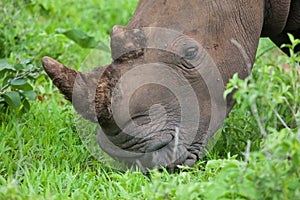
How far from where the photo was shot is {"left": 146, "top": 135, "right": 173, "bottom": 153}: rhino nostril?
12.9ft

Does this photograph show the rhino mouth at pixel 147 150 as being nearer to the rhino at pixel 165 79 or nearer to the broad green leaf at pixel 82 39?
the rhino at pixel 165 79

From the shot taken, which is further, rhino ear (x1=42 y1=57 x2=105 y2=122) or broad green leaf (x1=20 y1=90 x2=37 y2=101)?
broad green leaf (x1=20 y1=90 x2=37 y2=101)

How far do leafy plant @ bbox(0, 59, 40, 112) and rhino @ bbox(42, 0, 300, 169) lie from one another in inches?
36.6

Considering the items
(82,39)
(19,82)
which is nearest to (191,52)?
(19,82)

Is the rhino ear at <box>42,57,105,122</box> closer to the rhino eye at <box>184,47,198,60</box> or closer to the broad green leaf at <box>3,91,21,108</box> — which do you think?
the rhino eye at <box>184,47,198,60</box>

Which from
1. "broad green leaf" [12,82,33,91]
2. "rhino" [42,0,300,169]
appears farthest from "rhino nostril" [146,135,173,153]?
"broad green leaf" [12,82,33,91]

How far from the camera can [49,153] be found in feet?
14.9

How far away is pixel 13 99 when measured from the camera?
193 inches

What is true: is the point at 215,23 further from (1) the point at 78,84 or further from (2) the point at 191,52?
(1) the point at 78,84

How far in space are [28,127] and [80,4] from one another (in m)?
3.75

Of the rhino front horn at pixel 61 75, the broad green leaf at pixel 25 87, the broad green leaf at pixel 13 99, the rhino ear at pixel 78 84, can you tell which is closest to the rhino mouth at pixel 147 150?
the rhino ear at pixel 78 84

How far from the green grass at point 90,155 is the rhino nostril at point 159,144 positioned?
0.15 m

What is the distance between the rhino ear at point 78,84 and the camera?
3.96 metres

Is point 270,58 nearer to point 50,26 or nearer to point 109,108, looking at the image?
point 50,26
